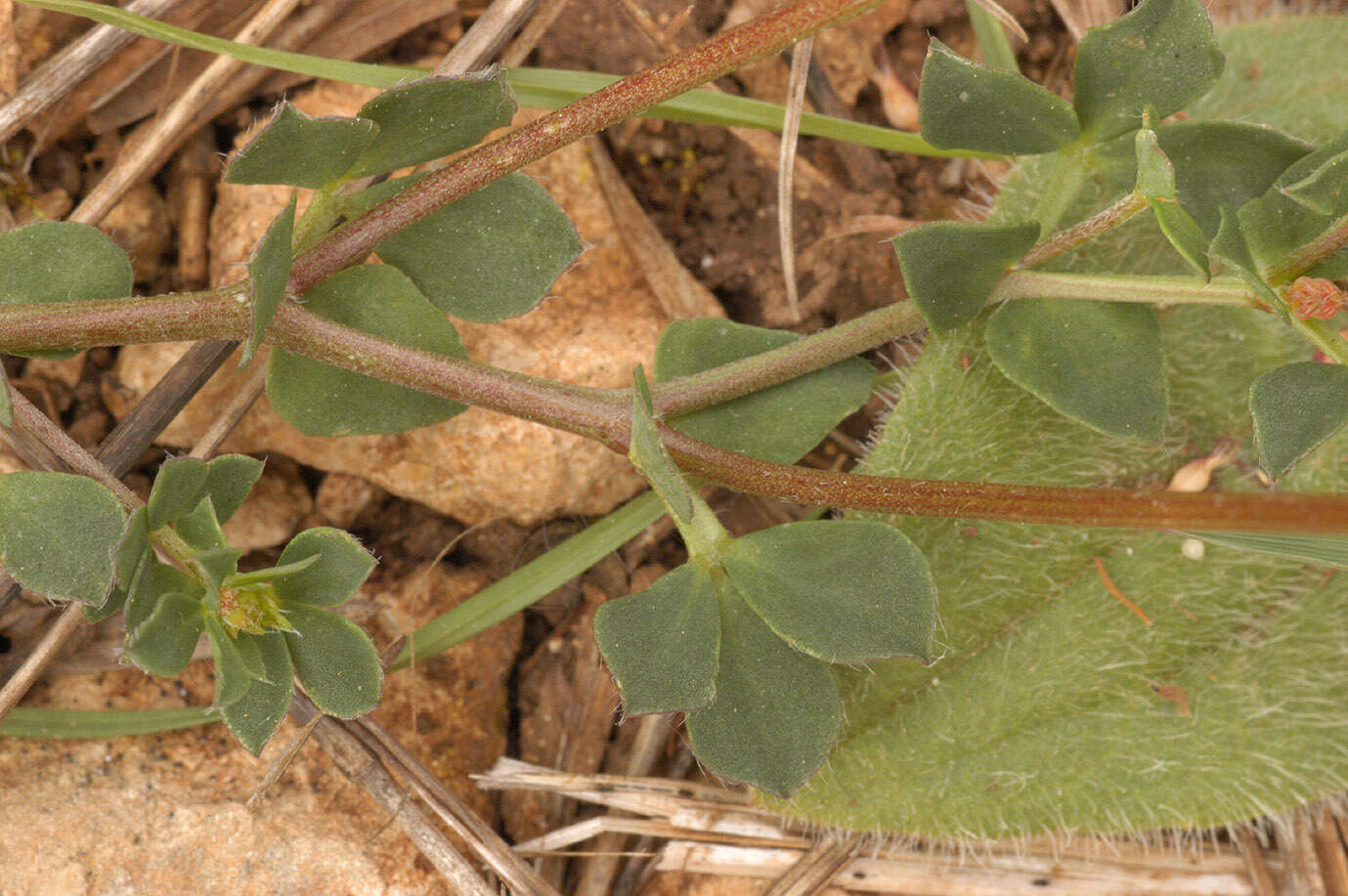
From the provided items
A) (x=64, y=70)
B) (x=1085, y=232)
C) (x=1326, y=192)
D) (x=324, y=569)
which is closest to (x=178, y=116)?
(x=64, y=70)

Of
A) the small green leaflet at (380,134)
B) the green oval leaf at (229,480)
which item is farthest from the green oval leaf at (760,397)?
the green oval leaf at (229,480)

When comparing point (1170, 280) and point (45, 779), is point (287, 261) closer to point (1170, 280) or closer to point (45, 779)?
point (45, 779)

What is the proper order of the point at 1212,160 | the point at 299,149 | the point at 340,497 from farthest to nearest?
1. the point at 340,497
2. the point at 1212,160
3. the point at 299,149

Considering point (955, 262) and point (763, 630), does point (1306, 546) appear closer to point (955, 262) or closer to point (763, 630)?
point (955, 262)

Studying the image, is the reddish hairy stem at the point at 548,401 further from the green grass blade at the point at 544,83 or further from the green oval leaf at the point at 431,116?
the green grass blade at the point at 544,83

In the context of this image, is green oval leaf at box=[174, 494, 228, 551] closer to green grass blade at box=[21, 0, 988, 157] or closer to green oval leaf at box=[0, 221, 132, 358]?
green oval leaf at box=[0, 221, 132, 358]
